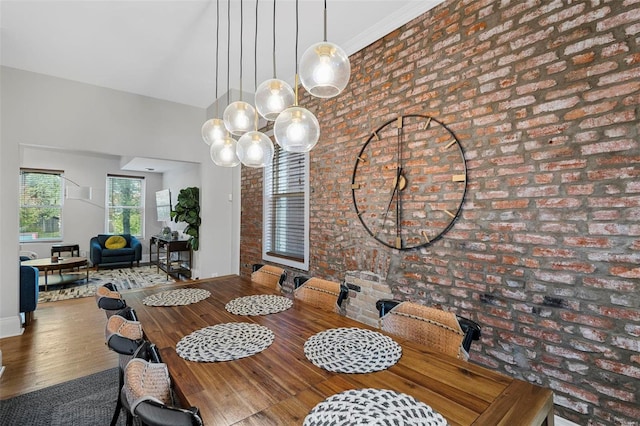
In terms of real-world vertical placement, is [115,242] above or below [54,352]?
above

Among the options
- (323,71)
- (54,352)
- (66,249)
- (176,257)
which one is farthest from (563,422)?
(66,249)

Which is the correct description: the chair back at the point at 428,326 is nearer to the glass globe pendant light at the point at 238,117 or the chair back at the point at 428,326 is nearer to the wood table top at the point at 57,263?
the glass globe pendant light at the point at 238,117

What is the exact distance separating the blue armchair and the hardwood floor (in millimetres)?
203

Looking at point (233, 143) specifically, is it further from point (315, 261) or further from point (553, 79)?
point (553, 79)

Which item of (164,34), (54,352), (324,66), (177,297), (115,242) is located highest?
(164,34)

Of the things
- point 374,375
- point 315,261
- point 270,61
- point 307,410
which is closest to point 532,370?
point 374,375

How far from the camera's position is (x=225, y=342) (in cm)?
135

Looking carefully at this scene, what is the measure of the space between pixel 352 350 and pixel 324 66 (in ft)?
4.40

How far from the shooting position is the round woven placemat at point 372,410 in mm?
824

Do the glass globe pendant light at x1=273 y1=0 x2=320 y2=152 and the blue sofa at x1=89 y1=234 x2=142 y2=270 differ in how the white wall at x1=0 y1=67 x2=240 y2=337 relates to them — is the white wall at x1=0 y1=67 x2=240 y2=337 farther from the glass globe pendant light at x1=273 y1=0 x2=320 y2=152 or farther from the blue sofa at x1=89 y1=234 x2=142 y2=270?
the glass globe pendant light at x1=273 y1=0 x2=320 y2=152

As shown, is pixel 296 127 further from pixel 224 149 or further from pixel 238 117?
pixel 224 149

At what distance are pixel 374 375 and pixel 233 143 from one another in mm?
1839

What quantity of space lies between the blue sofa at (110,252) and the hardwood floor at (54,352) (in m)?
2.73

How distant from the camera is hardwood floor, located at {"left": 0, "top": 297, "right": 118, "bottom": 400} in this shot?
7.90 feet
